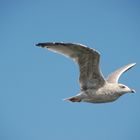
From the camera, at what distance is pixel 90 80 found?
1476 cm

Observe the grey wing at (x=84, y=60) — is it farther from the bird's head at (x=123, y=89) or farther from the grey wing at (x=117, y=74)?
the grey wing at (x=117, y=74)

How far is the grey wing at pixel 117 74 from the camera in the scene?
16438 mm

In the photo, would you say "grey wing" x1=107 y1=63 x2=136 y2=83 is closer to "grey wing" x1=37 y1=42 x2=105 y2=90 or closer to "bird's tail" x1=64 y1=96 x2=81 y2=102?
"grey wing" x1=37 y1=42 x2=105 y2=90

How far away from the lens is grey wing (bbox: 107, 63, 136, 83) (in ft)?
53.9

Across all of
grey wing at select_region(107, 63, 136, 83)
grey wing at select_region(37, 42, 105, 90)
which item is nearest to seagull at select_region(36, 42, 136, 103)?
grey wing at select_region(37, 42, 105, 90)

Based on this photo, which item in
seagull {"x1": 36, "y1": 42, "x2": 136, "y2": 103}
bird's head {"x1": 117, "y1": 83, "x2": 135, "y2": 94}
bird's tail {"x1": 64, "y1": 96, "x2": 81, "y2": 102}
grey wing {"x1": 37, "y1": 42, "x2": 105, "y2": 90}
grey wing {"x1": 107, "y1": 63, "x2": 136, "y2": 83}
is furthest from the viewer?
grey wing {"x1": 107, "y1": 63, "x2": 136, "y2": 83}

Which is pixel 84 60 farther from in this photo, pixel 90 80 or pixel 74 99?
pixel 74 99

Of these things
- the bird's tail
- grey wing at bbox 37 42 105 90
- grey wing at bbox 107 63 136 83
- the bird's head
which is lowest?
the bird's tail

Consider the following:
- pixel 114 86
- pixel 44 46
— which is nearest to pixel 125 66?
pixel 114 86

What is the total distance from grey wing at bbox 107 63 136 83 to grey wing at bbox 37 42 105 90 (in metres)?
1.52

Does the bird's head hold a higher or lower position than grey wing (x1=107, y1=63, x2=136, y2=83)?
lower

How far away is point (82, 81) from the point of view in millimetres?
14750

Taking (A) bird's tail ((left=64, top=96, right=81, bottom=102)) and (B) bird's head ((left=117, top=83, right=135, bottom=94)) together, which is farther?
(B) bird's head ((left=117, top=83, right=135, bottom=94))

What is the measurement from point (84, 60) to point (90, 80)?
86 cm
